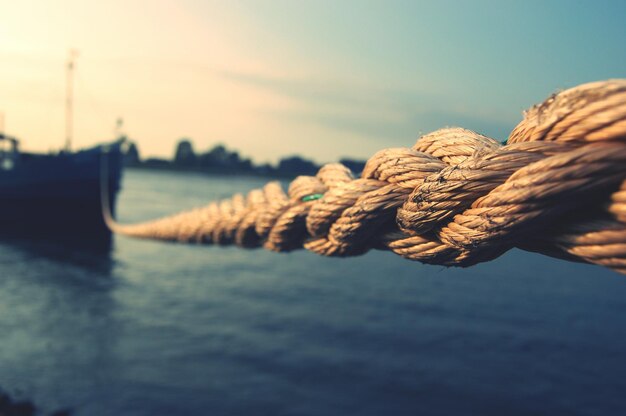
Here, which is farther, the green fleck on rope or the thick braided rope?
the green fleck on rope

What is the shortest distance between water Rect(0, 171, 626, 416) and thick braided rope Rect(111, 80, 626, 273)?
7780 mm

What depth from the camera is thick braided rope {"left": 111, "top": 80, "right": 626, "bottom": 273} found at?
2.94 ft

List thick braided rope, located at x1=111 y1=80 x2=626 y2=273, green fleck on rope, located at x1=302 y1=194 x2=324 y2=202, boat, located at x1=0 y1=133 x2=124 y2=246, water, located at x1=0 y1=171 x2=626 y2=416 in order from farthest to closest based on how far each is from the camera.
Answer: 1. boat, located at x1=0 y1=133 x2=124 y2=246
2. water, located at x1=0 y1=171 x2=626 y2=416
3. green fleck on rope, located at x1=302 y1=194 x2=324 y2=202
4. thick braided rope, located at x1=111 y1=80 x2=626 y2=273

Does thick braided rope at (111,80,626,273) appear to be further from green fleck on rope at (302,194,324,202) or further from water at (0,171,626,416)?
water at (0,171,626,416)

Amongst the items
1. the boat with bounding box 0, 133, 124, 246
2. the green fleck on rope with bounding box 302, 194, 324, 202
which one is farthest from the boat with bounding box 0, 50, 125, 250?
the green fleck on rope with bounding box 302, 194, 324, 202

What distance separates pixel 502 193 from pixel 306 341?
36.9ft

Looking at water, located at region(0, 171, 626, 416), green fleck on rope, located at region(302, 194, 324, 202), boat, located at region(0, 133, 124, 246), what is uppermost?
green fleck on rope, located at region(302, 194, 324, 202)

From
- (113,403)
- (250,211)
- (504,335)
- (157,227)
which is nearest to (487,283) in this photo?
(504,335)

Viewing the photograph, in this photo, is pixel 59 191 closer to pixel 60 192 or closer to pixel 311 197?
pixel 60 192

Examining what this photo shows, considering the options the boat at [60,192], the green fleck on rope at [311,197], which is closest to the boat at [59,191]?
the boat at [60,192]

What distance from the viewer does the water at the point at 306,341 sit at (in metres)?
8.97

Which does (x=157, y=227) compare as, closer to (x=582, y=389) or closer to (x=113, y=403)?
(x=113, y=403)

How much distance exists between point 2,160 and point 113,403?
19.4 meters

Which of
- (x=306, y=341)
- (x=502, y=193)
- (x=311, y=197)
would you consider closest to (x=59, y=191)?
(x=306, y=341)
